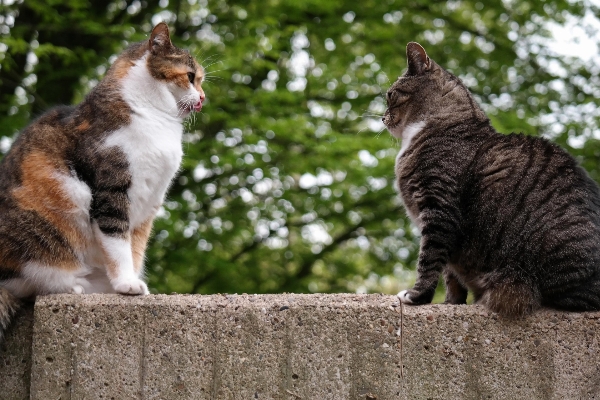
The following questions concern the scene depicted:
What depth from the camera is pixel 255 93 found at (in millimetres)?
6633

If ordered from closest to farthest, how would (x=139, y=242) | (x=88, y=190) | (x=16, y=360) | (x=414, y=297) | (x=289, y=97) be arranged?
1. (x=414, y=297)
2. (x=16, y=360)
3. (x=88, y=190)
4. (x=139, y=242)
5. (x=289, y=97)

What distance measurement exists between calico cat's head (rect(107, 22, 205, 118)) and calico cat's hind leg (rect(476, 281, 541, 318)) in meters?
1.64

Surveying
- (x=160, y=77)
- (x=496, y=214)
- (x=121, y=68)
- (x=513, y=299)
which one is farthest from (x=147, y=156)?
(x=513, y=299)

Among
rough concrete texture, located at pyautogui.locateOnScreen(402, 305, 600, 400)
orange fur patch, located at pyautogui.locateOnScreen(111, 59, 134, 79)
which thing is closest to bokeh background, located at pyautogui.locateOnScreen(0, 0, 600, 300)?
orange fur patch, located at pyautogui.locateOnScreen(111, 59, 134, 79)

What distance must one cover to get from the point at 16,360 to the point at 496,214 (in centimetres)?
212

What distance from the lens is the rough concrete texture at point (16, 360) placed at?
8.88ft

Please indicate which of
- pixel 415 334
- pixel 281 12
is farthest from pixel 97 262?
pixel 281 12

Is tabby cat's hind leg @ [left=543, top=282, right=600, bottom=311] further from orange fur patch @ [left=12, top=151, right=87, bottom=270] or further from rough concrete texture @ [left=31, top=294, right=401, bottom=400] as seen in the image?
orange fur patch @ [left=12, top=151, right=87, bottom=270]

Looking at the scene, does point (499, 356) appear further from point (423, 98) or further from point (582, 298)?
point (423, 98)

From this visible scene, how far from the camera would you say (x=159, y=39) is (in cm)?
317

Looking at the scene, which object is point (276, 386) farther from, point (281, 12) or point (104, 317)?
point (281, 12)

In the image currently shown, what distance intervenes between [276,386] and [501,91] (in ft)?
19.6

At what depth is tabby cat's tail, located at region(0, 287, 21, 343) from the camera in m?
2.68

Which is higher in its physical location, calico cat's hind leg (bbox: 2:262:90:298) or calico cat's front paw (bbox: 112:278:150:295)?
calico cat's front paw (bbox: 112:278:150:295)
